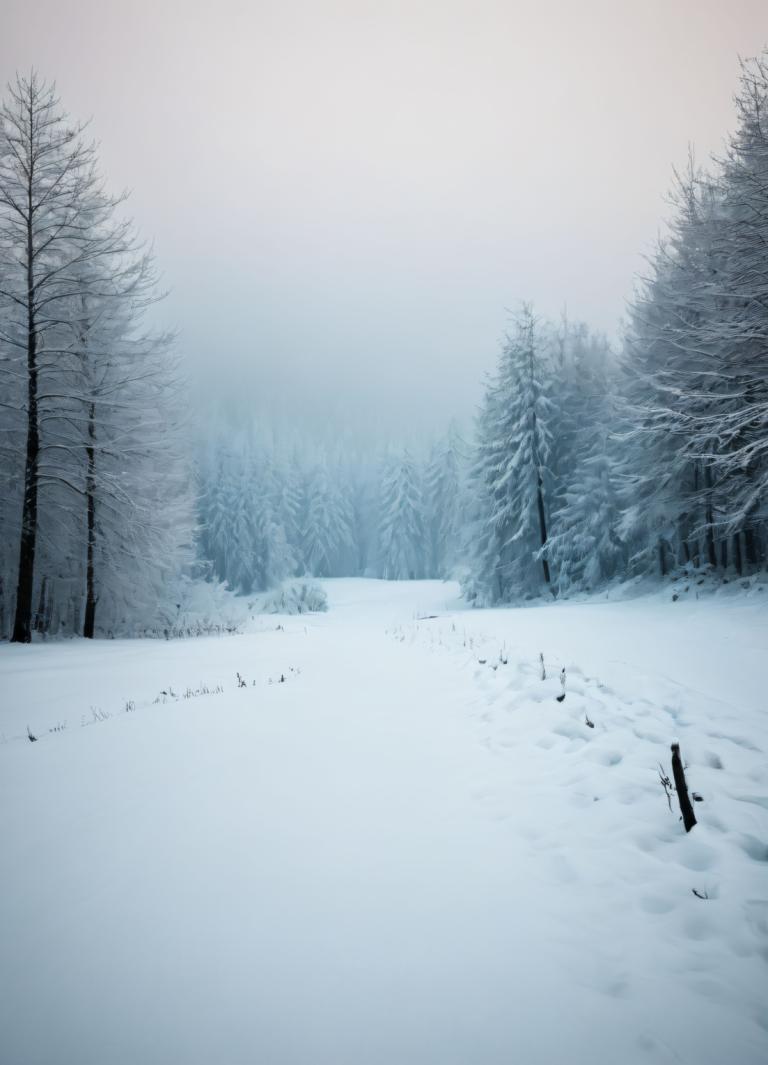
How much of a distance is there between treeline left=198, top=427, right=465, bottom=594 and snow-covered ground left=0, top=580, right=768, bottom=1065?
77.1 ft

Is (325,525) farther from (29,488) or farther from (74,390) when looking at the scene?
(29,488)

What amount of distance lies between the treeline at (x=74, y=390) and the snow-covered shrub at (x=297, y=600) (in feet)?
37.0

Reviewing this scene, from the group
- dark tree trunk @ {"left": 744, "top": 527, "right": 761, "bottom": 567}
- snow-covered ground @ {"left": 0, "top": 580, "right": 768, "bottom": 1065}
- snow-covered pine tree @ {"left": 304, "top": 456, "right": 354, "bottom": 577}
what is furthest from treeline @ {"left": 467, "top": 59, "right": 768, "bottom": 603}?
snow-covered pine tree @ {"left": 304, "top": 456, "right": 354, "bottom": 577}

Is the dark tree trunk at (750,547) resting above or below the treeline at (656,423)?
below

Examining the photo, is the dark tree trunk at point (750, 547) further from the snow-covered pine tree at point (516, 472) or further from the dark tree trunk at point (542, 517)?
the dark tree trunk at point (542, 517)

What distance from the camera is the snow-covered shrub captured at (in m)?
25.5

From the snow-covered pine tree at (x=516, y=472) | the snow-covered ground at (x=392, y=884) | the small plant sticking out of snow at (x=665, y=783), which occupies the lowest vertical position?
the snow-covered ground at (x=392, y=884)

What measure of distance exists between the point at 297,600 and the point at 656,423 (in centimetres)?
1971

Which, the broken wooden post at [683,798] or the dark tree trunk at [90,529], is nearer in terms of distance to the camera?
the broken wooden post at [683,798]

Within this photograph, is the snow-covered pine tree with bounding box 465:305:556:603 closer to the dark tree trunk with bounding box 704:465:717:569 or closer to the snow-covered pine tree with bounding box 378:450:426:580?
the dark tree trunk with bounding box 704:465:717:569

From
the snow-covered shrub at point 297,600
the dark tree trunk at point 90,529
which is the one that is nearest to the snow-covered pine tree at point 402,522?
the snow-covered shrub at point 297,600

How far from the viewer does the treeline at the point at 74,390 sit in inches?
420

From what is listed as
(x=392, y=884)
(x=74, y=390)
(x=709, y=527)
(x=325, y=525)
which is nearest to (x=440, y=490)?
(x=325, y=525)

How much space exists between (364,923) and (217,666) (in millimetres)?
6886
